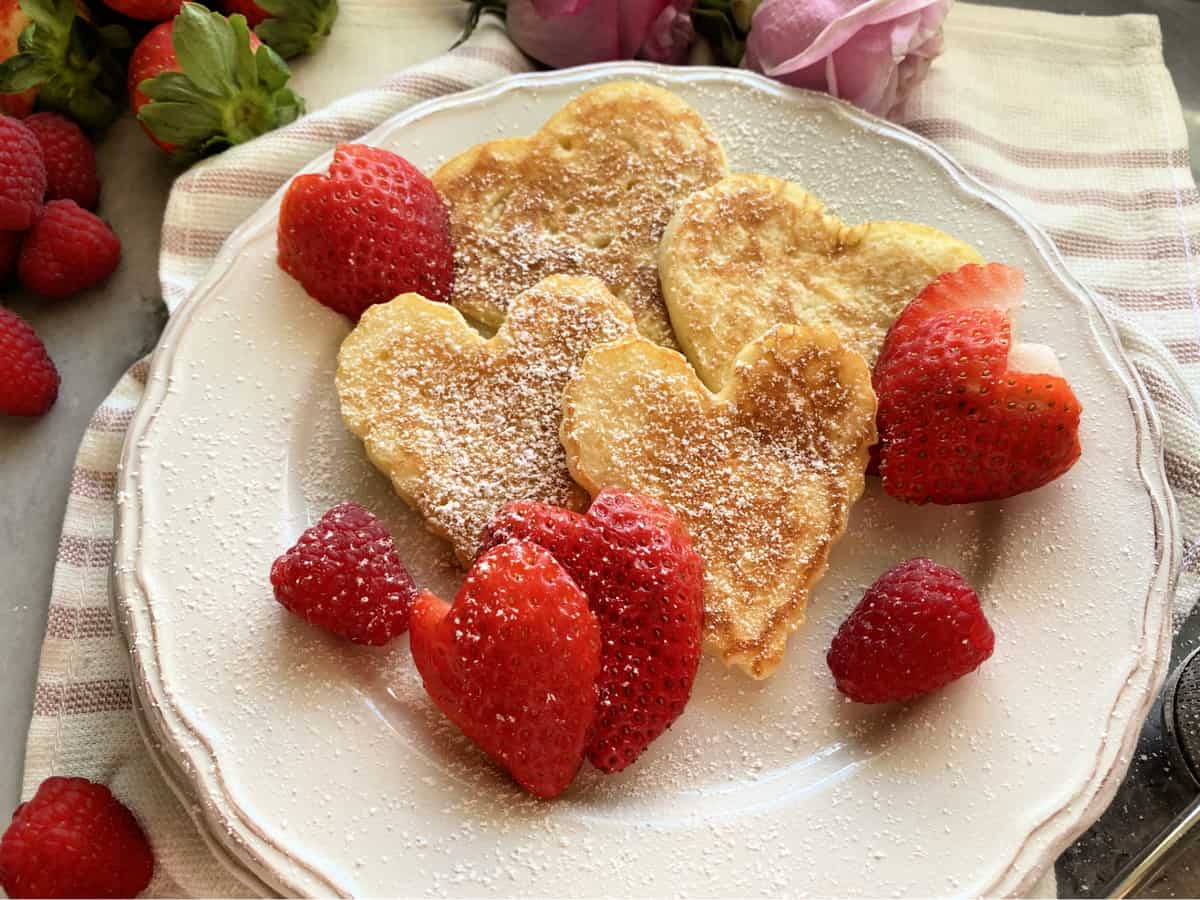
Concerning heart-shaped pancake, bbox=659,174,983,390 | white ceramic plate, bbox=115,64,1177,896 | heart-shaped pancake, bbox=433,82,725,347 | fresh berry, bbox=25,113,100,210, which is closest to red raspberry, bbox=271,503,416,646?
white ceramic plate, bbox=115,64,1177,896

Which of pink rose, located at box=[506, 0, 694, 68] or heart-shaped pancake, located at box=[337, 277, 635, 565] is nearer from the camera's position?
heart-shaped pancake, located at box=[337, 277, 635, 565]

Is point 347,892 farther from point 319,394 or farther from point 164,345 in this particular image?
point 164,345

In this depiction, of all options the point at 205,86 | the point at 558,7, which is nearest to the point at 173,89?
the point at 205,86

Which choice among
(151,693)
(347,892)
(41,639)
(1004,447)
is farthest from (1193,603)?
(41,639)

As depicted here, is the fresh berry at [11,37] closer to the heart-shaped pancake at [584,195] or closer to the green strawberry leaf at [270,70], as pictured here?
the green strawberry leaf at [270,70]

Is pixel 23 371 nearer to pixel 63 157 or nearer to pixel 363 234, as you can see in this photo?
pixel 63 157

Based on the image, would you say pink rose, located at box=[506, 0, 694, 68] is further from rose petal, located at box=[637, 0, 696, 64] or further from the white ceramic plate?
the white ceramic plate
